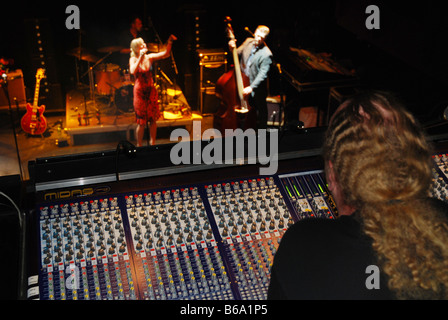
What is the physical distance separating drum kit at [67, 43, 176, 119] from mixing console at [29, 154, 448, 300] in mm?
5186

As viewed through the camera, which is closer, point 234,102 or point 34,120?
point 234,102

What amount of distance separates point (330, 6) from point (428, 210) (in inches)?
261

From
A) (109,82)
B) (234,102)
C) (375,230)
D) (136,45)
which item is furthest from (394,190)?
(109,82)

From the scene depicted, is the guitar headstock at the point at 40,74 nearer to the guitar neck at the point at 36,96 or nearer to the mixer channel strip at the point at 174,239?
the guitar neck at the point at 36,96

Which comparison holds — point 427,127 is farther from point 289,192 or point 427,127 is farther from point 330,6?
point 330,6

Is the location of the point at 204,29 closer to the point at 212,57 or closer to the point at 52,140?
the point at 212,57

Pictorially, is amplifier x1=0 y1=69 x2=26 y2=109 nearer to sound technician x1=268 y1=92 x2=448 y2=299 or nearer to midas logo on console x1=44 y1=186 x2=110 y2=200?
midas logo on console x1=44 y1=186 x2=110 y2=200

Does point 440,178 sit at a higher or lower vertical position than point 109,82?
higher

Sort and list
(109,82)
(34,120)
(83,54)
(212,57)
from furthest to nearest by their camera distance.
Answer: (212,57) < (109,82) < (83,54) < (34,120)

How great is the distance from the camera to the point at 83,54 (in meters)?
6.64

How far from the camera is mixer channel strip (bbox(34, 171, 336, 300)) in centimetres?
133

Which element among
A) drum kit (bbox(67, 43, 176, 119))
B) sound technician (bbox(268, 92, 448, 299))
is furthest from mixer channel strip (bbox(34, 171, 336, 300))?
drum kit (bbox(67, 43, 176, 119))

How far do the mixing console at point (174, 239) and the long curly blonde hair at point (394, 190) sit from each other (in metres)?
0.40

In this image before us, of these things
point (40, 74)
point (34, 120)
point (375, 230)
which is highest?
point (375, 230)
